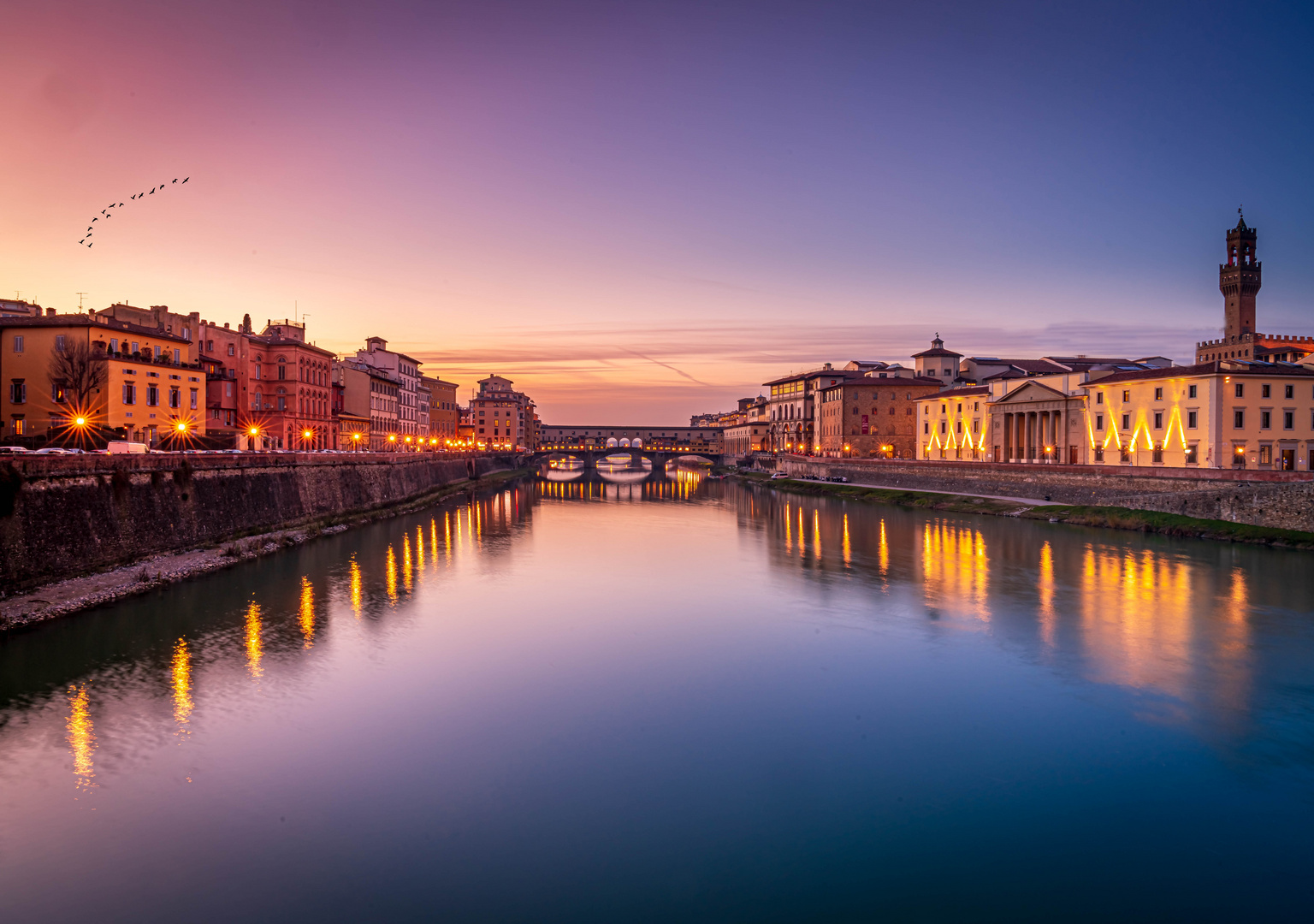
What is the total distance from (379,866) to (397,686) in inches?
274

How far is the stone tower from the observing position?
82.6 metres

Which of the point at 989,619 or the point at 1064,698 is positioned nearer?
the point at 1064,698

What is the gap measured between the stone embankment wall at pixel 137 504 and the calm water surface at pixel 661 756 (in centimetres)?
253

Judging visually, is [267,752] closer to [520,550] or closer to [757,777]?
[757,777]

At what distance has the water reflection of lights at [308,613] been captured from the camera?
19.0 meters

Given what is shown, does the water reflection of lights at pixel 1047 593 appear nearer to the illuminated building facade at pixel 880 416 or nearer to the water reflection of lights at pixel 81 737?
the water reflection of lights at pixel 81 737

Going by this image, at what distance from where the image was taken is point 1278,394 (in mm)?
43562

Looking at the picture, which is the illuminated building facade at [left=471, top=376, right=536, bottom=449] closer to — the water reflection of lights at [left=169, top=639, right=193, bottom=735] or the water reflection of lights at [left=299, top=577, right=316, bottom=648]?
the water reflection of lights at [left=299, top=577, right=316, bottom=648]

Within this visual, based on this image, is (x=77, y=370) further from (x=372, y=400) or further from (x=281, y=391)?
(x=372, y=400)

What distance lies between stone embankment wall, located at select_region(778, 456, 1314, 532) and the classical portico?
467 cm

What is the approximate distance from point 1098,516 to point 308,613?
1495 inches

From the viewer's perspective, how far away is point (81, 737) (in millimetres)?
12336

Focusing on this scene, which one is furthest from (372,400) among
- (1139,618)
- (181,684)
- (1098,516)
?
(1139,618)

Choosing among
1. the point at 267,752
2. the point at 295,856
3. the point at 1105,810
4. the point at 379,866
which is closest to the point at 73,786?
the point at 267,752
